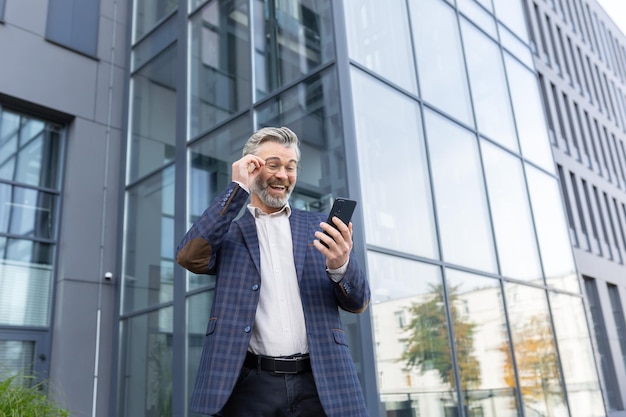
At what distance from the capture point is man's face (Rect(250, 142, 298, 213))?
1.99 meters

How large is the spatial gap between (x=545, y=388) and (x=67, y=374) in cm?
607

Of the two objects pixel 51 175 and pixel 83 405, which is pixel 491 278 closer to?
pixel 83 405

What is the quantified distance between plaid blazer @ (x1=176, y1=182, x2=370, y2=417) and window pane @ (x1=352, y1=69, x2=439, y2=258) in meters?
3.34

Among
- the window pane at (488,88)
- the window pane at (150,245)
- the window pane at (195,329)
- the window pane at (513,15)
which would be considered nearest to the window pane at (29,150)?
the window pane at (150,245)

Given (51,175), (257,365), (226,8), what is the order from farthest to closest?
(51,175) → (226,8) → (257,365)

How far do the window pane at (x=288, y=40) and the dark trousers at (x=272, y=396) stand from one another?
4495 millimetres

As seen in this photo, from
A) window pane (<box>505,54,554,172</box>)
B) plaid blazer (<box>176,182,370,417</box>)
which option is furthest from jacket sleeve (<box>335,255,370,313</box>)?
window pane (<box>505,54,554,172</box>)

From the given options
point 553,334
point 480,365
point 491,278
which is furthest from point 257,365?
point 553,334

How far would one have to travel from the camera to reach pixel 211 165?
22.7ft

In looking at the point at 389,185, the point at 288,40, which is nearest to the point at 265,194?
the point at 389,185

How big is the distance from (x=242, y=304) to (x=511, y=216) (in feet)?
22.2

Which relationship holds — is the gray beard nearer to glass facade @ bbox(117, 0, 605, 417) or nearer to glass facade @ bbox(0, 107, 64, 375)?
glass facade @ bbox(117, 0, 605, 417)

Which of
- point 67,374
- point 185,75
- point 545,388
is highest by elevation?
point 185,75

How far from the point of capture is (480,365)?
20.2 feet
